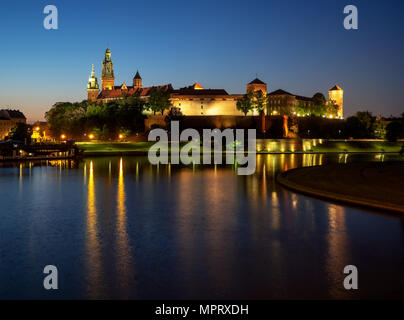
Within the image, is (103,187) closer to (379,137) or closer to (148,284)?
(148,284)

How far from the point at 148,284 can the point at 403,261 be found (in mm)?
6068

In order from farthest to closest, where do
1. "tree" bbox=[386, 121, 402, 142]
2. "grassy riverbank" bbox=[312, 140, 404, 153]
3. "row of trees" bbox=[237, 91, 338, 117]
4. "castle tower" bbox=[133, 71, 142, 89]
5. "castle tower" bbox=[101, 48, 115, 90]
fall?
"castle tower" bbox=[101, 48, 115, 90]
"castle tower" bbox=[133, 71, 142, 89]
"row of trees" bbox=[237, 91, 338, 117]
"grassy riverbank" bbox=[312, 140, 404, 153]
"tree" bbox=[386, 121, 402, 142]

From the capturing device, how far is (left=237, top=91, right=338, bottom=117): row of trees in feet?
369

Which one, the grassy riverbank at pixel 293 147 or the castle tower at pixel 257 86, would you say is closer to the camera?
the grassy riverbank at pixel 293 147

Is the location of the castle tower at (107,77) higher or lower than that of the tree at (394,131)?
higher

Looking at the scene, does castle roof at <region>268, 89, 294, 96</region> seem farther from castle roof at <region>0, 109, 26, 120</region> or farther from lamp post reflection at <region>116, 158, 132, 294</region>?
lamp post reflection at <region>116, 158, 132, 294</region>

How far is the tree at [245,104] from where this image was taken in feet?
366

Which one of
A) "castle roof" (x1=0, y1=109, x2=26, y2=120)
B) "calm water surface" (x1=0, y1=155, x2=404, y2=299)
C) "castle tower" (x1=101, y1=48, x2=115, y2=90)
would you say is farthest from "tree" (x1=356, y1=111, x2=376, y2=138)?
"castle tower" (x1=101, y1=48, x2=115, y2=90)

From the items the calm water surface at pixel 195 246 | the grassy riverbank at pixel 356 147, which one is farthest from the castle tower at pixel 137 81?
the calm water surface at pixel 195 246

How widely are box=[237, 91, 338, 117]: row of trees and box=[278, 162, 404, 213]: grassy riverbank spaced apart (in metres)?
81.4

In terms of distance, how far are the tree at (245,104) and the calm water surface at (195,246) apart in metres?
93.1

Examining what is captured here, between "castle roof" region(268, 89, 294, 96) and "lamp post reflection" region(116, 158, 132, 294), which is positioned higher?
"castle roof" region(268, 89, 294, 96)

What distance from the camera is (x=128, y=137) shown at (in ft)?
297

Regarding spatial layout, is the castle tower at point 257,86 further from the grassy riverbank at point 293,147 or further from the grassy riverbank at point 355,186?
the grassy riverbank at point 355,186
